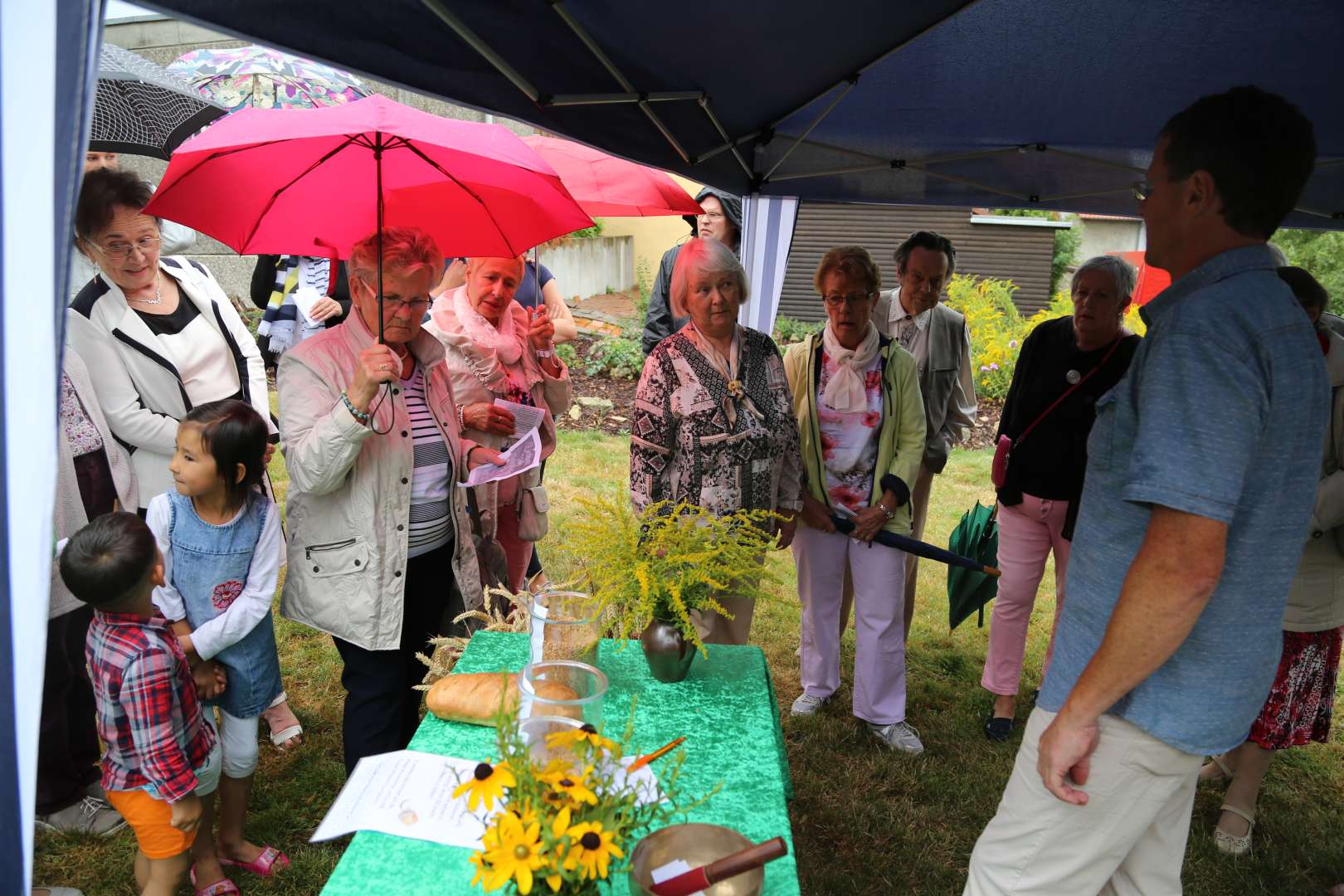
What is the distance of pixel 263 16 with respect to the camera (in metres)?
1.66

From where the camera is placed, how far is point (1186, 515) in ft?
4.35

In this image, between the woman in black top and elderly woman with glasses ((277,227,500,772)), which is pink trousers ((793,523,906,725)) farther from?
elderly woman with glasses ((277,227,500,772))

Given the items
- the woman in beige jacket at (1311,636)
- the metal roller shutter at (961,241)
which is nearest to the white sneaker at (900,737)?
the woman in beige jacket at (1311,636)

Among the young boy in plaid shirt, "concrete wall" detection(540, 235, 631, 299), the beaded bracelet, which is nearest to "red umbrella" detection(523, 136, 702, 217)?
the beaded bracelet

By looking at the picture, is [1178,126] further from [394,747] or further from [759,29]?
[394,747]

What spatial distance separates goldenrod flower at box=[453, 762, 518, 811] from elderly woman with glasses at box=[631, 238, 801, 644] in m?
1.93

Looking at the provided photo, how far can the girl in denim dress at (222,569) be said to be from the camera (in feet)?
7.67

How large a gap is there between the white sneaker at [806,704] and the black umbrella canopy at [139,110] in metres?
3.23

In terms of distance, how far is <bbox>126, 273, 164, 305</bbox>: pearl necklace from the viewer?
2814 millimetres

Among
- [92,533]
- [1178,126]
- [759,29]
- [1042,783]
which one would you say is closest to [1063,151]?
[759,29]

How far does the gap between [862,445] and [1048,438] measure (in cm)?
74

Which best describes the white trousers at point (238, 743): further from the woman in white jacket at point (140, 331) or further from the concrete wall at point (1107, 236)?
the concrete wall at point (1107, 236)

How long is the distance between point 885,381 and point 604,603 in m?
1.92

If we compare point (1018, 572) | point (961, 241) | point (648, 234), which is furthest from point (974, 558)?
point (648, 234)
